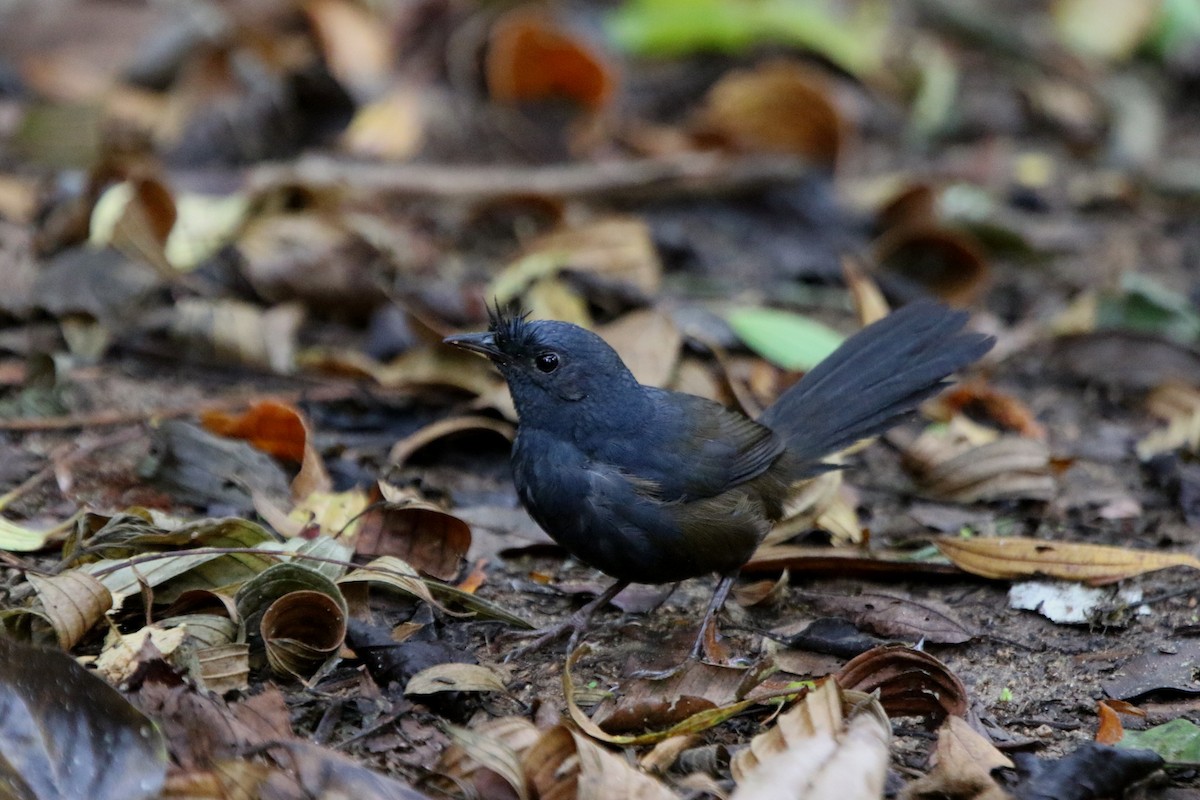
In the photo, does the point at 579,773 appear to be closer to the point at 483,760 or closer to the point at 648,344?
the point at 483,760

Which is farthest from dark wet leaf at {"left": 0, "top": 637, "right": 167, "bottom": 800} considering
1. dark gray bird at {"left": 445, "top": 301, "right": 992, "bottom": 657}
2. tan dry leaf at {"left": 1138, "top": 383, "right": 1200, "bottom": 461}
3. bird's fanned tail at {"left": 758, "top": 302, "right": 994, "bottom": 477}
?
tan dry leaf at {"left": 1138, "top": 383, "right": 1200, "bottom": 461}

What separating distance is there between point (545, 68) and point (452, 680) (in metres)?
5.13

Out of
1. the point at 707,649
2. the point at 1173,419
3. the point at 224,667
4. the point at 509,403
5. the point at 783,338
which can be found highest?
the point at 224,667

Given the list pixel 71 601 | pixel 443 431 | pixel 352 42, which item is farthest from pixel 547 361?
pixel 352 42

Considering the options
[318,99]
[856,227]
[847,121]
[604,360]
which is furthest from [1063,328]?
[318,99]

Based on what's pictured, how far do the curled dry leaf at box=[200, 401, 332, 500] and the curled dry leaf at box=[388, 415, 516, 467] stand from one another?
0.98 ft

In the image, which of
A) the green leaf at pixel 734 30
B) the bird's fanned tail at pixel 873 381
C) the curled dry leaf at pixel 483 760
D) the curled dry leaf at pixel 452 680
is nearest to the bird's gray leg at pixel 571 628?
the curled dry leaf at pixel 452 680

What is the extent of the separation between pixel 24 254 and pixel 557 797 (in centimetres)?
373

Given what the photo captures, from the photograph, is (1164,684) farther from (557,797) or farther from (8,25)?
(8,25)

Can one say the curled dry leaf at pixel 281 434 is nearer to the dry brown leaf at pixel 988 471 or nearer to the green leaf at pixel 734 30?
the dry brown leaf at pixel 988 471

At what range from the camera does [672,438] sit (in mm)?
4344

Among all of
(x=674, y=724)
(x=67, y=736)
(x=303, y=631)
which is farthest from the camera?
(x=303, y=631)

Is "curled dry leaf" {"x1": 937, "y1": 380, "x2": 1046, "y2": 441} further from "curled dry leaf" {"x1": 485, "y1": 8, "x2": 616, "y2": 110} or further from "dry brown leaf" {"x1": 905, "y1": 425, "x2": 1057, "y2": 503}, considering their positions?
"curled dry leaf" {"x1": 485, "y1": 8, "x2": 616, "y2": 110}

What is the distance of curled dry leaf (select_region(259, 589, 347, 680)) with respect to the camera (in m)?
3.43
